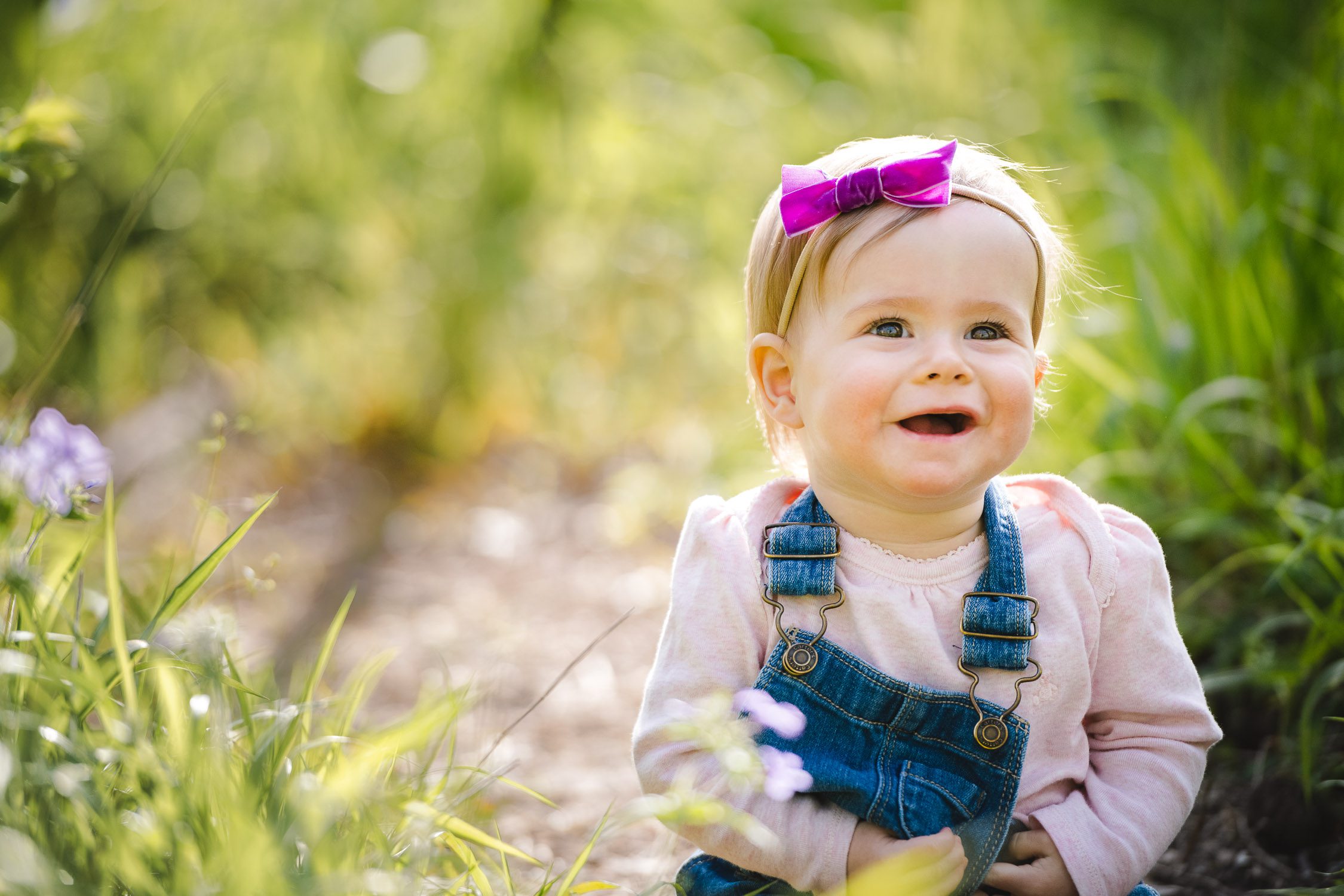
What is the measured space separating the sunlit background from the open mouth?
1.21 meters

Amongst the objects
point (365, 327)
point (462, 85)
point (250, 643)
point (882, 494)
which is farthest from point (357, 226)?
point (882, 494)

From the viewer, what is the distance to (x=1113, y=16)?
16.4 ft

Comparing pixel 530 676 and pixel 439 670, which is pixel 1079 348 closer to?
pixel 530 676

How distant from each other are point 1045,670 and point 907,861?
28 cm

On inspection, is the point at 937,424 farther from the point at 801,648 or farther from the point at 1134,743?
the point at 1134,743

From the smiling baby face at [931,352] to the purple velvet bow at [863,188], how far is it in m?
0.03

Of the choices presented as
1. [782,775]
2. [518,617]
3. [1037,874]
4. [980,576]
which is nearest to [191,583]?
[782,775]

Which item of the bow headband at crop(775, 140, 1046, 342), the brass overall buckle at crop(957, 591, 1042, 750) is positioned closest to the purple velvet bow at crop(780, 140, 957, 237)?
the bow headband at crop(775, 140, 1046, 342)

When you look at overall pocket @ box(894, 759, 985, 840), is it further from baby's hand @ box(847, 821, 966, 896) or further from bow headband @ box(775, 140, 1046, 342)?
bow headband @ box(775, 140, 1046, 342)

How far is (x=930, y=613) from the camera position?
1.28 metres

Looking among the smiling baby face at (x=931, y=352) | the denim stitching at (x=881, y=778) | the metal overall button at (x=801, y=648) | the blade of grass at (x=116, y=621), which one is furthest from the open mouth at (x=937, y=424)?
the blade of grass at (x=116, y=621)

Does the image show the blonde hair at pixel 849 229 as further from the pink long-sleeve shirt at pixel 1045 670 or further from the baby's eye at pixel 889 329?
the pink long-sleeve shirt at pixel 1045 670

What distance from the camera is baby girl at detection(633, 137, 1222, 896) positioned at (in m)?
1.24

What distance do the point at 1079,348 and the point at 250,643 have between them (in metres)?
2.30
